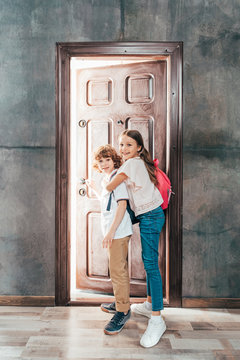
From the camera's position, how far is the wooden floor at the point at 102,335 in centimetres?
182

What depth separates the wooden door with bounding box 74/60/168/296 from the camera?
8.64 ft

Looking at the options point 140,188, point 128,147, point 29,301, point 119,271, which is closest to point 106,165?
point 128,147

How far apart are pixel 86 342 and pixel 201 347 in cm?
78

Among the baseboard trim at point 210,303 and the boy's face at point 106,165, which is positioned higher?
the boy's face at point 106,165

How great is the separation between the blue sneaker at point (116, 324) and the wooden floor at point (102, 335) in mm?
35

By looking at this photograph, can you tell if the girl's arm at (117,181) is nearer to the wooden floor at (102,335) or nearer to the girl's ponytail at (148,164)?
the girl's ponytail at (148,164)

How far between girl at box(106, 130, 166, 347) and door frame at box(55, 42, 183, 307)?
15.1 inches

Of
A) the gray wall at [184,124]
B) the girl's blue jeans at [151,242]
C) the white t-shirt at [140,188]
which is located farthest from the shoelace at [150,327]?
the white t-shirt at [140,188]

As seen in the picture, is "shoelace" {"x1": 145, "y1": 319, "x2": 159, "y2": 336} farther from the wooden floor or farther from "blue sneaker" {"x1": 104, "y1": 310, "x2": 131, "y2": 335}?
"blue sneaker" {"x1": 104, "y1": 310, "x2": 131, "y2": 335}

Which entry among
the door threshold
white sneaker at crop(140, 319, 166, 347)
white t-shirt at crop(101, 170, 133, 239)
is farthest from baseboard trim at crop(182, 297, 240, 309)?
white t-shirt at crop(101, 170, 133, 239)

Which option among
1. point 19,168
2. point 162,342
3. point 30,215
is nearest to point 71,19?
point 19,168

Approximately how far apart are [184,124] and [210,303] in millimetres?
1581

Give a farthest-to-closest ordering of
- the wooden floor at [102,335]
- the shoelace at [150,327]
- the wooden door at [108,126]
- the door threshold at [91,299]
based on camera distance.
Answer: the wooden door at [108,126] < the door threshold at [91,299] < the shoelace at [150,327] < the wooden floor at [102,335]

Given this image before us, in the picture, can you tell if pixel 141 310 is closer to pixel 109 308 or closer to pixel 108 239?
pixel 109 308
